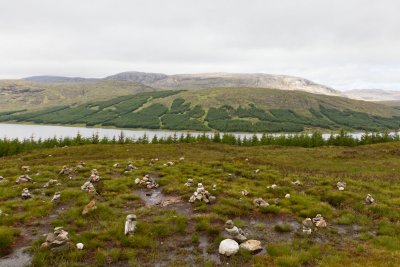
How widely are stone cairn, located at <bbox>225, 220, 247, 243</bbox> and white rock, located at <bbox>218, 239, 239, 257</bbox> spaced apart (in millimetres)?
822

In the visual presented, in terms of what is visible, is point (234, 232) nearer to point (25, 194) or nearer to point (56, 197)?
point (56, 197)

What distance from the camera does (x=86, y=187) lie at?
2148 centimetres

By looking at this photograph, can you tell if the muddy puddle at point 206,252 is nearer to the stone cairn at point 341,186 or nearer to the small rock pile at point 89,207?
the small rock pile at point 89,207

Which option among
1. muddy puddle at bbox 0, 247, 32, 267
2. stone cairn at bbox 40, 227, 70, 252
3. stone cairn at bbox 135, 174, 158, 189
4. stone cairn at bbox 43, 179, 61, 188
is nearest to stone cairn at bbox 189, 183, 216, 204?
stone cairn at bbox 135, 174, 158, 189

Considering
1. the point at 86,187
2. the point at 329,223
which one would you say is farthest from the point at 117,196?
the point at 329,223

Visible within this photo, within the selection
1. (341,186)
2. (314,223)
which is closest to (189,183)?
(314,223)

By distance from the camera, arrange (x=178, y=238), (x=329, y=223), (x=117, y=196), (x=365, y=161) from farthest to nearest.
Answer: (x=365, y=161), (x=117, y=196), (x=329, y=223), (x=178, y=238)

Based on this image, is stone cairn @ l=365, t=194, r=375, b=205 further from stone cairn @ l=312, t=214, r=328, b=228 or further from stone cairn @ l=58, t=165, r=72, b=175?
stone cairn @ l=58, t=165, r=72, b=175

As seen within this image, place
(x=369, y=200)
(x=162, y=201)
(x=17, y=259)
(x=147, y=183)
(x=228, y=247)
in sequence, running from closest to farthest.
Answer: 1. (x=17, y=259)
2. (x=228, y=247)
3. (x=162, y=201)
4. (x=369, y=200)
5. (x=147, y=183)

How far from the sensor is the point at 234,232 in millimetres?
14828

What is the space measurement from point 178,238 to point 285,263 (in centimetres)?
533

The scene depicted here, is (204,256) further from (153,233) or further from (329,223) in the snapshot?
(329,223)

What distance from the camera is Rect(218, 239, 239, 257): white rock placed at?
1330cm

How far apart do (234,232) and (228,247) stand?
148 centimetres
